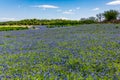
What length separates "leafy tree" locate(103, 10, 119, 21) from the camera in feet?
210

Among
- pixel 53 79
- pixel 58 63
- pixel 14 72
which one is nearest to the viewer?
pixel 53 79

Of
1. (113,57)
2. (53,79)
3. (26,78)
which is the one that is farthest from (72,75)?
(113,57)

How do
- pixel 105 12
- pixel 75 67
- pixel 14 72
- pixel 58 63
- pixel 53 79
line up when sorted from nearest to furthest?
1. pixel 53 79
2. pixel 14 72
3. pixel 75 67
4. pixel 58 63
5. pixel 105 12

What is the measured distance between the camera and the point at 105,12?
65562mm

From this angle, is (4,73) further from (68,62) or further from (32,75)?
(68,62)

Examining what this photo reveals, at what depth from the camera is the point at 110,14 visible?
210ft

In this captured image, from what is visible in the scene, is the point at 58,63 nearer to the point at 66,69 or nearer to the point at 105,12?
the point at 66,69

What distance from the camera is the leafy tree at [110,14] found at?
210 feet

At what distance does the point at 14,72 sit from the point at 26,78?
0.85 meters

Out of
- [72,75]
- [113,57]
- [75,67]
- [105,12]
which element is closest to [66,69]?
[75,67]

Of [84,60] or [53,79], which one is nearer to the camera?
[53,79]

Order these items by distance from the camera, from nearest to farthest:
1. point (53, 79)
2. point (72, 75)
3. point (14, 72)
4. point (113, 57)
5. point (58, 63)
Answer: point (53, 79)
point (72, 75)
point (14, 72)
point (58, 63)
point (113, 57)

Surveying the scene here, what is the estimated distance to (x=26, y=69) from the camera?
6703mm

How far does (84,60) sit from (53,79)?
8.32 feet
